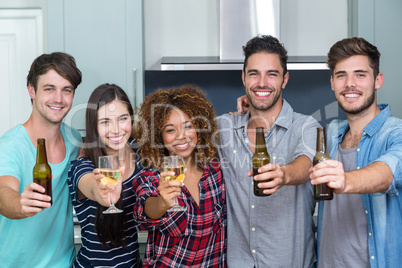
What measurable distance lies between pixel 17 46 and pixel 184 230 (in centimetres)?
219

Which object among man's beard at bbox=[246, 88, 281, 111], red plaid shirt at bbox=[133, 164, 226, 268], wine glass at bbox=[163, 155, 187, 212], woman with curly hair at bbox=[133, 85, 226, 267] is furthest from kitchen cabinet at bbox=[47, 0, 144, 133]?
wine glass at bbox=[163, 155, 187, 212]

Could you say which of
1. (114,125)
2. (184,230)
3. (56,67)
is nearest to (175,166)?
(184,230)

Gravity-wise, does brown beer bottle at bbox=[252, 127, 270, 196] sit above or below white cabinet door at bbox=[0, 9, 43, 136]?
below

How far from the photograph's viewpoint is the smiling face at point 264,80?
1721 millimetres

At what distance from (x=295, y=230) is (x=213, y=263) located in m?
0.34

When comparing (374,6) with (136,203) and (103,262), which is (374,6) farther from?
(103,262)

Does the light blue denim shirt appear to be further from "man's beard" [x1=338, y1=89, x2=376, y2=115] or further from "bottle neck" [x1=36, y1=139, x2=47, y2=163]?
"bottle neck" [x1=36, y1=139, x2=47, y2=163]

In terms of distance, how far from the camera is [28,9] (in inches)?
119

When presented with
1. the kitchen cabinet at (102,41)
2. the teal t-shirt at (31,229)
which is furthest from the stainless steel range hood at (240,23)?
→ the teal t-shirt at (31,229)

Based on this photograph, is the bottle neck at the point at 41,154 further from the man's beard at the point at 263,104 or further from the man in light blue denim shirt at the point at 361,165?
the man in light blue denim shirt at the point at 361,165

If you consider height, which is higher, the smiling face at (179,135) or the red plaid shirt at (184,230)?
the smiling face at (179,135)

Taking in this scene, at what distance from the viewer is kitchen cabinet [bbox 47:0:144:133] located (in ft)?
8.64

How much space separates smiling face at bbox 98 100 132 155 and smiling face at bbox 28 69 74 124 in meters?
0.19

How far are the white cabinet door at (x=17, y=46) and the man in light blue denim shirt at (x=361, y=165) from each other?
2196 mm
